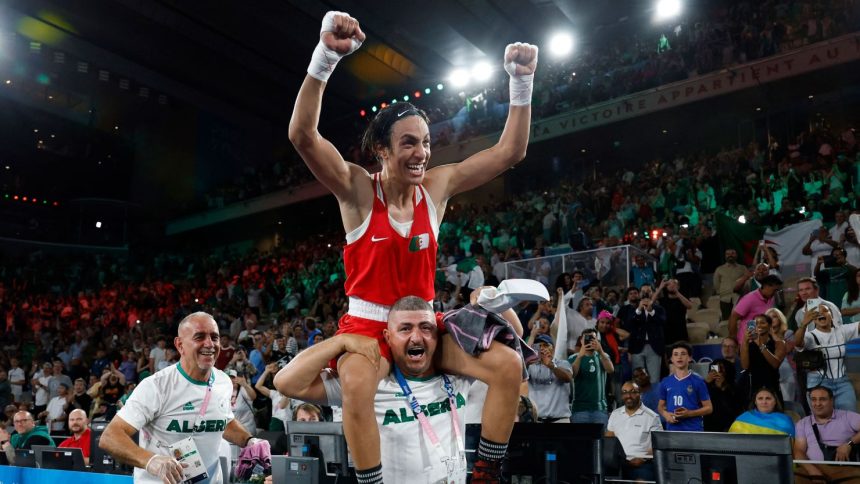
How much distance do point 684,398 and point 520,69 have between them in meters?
4.98

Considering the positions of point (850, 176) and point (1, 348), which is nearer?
point (850, 176)

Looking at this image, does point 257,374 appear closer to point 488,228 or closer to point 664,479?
point 488,228

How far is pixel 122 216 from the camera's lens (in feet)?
110

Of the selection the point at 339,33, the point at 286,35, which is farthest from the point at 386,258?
the point at 286,35

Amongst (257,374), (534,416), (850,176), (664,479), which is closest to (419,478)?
(664,479)

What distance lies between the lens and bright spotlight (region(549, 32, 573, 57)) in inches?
904

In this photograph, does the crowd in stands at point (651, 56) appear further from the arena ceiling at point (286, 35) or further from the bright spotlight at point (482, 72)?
the arena ceiling at point (286, 35)

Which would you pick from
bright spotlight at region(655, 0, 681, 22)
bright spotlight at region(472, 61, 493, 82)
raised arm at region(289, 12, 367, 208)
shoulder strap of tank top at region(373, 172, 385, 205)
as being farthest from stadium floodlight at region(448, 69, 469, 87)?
raised arm at region(289, 12, 367, 208)

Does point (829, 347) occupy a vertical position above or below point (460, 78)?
below

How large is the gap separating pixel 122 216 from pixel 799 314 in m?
30.8

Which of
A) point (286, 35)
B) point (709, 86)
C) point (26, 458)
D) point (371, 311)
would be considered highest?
point (286, 35)

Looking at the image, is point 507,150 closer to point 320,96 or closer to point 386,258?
point 386,258

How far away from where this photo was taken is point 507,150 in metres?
3.94

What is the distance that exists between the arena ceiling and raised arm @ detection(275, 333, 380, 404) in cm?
2039
